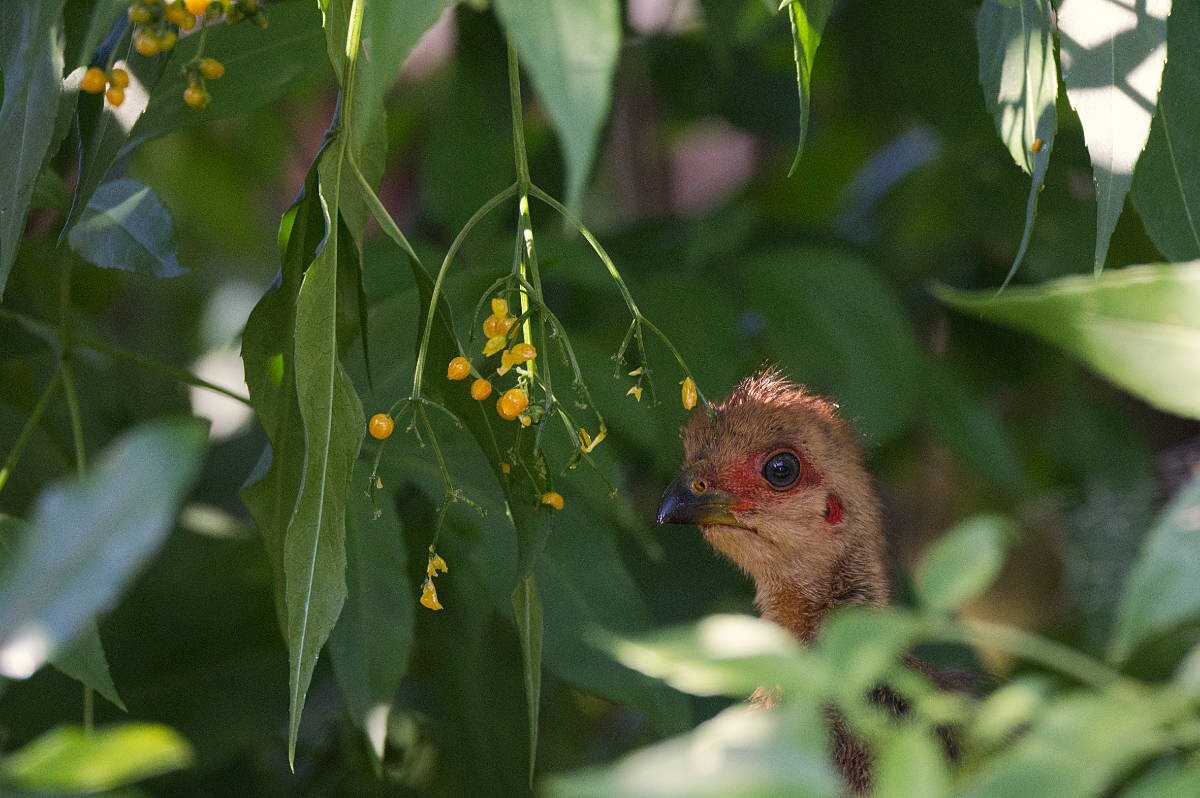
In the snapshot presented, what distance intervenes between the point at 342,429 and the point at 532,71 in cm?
58

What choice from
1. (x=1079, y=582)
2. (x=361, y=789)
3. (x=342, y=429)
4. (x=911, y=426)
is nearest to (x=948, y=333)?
(x=911, y=426)

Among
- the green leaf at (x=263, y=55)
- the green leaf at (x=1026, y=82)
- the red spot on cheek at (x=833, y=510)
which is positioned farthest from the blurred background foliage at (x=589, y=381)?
the green leaf at (x=1026, y=82)

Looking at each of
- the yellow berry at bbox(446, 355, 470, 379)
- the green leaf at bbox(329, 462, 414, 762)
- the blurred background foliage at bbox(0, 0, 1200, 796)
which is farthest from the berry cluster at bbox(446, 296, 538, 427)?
the green leaf at bbox(329, 462, 414, 762)

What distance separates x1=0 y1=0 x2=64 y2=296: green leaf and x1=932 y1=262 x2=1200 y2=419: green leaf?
950 millimetres

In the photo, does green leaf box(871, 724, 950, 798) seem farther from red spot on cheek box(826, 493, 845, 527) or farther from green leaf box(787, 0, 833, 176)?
red spot on cheek box(826, 493, 845, 527)

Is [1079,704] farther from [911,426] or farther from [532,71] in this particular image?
[911,426]

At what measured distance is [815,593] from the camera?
264 cm

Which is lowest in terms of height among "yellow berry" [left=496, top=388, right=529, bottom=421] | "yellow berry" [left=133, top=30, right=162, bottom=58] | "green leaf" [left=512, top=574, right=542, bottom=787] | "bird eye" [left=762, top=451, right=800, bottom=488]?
"bird eye" [left=762, top=451, right=800, bottom=488]

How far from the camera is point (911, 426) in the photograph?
153 inches

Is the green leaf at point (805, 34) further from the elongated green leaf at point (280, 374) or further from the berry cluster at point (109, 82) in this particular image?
the berry cluster at point (109, 82)

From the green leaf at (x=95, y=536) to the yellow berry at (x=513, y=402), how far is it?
27.1 inches

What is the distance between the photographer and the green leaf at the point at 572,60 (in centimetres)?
98

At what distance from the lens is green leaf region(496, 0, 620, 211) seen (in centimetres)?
98

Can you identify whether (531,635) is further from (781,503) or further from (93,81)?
(781,503)
